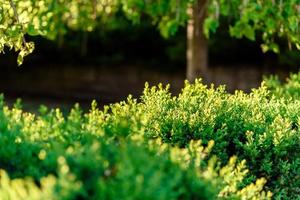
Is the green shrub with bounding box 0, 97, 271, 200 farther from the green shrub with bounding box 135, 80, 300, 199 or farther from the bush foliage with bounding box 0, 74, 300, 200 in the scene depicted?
the green shrub with bounding box 135, 80, 300, 199

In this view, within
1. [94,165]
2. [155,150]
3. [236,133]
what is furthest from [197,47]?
[94,165]

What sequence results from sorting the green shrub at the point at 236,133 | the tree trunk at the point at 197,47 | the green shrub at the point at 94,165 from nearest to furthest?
the green shrub at the point at 94,165
the green shrub at the point at 236,133
the tree trunk at the point at 197,47

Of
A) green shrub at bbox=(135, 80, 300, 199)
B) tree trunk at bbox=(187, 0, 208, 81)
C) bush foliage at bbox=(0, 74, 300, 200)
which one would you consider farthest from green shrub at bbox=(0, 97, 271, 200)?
tree trunk at bbox=(187, 0, 208, 81)

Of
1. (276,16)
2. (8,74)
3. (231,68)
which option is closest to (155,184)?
(276,16)

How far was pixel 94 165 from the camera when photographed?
106 inches

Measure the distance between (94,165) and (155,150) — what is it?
35cm

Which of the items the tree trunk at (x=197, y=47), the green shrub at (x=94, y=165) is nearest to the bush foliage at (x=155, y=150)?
the green shrub at (x=94, y=165)

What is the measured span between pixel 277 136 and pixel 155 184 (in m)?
1.63

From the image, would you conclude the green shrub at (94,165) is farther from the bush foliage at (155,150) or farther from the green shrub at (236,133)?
the green shrub at (236,133)

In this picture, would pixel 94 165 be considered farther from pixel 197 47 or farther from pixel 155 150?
pixel 197 47

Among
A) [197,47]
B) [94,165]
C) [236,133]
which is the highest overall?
[197,47]

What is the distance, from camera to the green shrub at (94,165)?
251cm

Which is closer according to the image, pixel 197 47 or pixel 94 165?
pixel 94 165

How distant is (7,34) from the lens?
487cm
